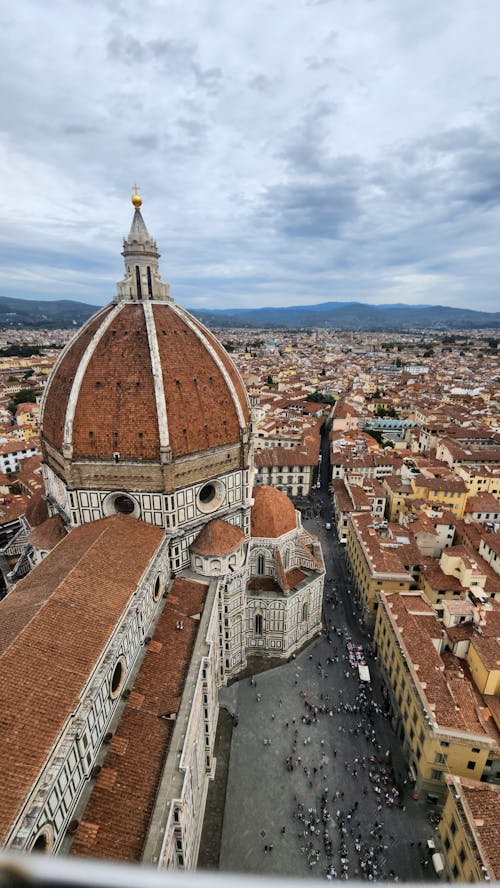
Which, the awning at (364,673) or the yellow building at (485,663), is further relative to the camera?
the awning at (364,673)

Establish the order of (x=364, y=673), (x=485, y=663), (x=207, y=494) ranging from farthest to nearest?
(x=364, y=673) < (x=207, y=494) < (x=485, y=663)

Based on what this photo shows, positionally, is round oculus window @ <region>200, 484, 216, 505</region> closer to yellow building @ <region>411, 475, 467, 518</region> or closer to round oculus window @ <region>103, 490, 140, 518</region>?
round oculus window @ <region>103, 490, 140, 518</region>

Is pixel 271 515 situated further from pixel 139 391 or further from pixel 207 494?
pixel 139 391

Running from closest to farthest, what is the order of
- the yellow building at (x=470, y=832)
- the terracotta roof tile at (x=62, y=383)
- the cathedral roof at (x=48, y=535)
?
the yellow building at (x=470, y=832)
the terracotta roof tile at (x=62, y=383)
the cathedral roof at (x=48, y=535)

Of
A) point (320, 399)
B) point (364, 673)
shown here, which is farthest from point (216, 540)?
point (320, 399)

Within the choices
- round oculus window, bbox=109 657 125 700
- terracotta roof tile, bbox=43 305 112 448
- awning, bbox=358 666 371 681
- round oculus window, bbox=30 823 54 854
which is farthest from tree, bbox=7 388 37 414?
round oculus window, bbox=30 823 54 854

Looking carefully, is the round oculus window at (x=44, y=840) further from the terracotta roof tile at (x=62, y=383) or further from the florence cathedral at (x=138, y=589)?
the terracotta roof tile at (x=62, y=383)

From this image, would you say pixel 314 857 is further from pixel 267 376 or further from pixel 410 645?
pixel 267 376

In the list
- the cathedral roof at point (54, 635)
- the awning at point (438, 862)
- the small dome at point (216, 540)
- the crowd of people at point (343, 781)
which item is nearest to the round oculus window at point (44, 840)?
the cathedral roof at point (54, 635)
